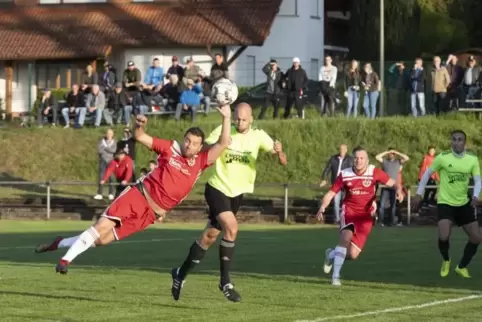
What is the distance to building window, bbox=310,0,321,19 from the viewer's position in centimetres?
5931

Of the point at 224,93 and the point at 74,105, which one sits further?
the point at 74,105

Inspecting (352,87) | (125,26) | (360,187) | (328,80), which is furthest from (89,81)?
(360,187)

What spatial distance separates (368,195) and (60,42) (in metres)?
38.7

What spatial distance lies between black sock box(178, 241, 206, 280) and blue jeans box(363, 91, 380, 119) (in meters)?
23.8

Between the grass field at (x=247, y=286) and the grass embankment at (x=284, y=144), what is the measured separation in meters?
13.3

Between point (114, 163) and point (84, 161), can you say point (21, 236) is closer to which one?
point (114, 163)

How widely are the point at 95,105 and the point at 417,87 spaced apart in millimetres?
9804

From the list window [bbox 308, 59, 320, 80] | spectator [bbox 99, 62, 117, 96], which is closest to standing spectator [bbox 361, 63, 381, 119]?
spectator [bbox 99, 62, 117, 96]

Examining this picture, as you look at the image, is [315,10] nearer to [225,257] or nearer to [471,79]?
[471,79]

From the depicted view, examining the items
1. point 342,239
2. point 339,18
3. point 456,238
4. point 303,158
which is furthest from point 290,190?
point 339,18

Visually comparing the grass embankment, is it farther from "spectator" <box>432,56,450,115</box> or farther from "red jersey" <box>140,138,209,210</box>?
"red jersey" <box>140,138,209,210</box>

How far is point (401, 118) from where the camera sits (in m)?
38.8

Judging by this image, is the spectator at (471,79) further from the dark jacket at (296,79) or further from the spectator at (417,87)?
the dark jacket at (296,79)

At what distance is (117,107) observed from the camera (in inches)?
1572
